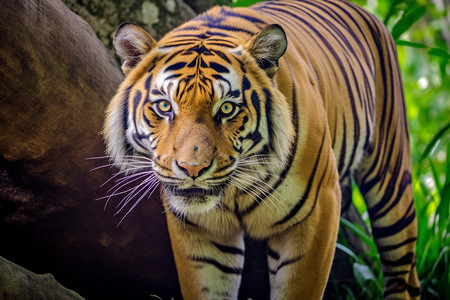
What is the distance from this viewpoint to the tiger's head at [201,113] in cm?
170

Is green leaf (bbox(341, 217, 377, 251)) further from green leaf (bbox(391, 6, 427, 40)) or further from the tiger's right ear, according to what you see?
the tiger's right ear

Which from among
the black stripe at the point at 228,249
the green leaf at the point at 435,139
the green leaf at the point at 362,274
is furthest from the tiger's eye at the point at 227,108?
the green leaf at the point at 435,139

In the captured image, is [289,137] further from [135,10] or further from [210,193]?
[135,10]

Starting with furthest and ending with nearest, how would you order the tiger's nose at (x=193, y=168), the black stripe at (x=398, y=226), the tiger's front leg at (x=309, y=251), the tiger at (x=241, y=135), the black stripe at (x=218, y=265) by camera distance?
1. the black stripe at (x=398, y=226)
2. the black stripe at (x=218, y=265)
3. the tiger's front leg at (x=309, y=251)
4. the tiger at (x=241, y=135)
5. the tiger's nose at (x=193, y=168)

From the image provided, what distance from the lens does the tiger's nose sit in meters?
1.63

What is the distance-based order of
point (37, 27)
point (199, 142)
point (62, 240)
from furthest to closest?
point (62, 240)
point (37, 27)
point (199, 142)

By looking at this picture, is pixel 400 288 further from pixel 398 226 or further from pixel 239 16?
pixel 239 16

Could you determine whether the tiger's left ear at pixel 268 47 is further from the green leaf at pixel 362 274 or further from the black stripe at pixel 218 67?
the green leaf at pixel 362 274

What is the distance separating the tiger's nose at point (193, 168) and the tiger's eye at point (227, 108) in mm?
210

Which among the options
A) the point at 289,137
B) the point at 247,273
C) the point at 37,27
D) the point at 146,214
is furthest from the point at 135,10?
the point at 247,273

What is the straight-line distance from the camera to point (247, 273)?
2787mm

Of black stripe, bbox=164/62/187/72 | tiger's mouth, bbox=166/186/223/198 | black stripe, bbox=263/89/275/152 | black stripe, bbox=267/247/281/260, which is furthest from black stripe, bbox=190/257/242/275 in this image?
black stripe, bbox=164/62/187/72

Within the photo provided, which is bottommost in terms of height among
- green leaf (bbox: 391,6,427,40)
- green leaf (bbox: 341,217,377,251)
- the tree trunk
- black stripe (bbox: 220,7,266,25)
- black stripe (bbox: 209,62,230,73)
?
the tree trunk

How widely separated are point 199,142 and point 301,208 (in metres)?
0.60
